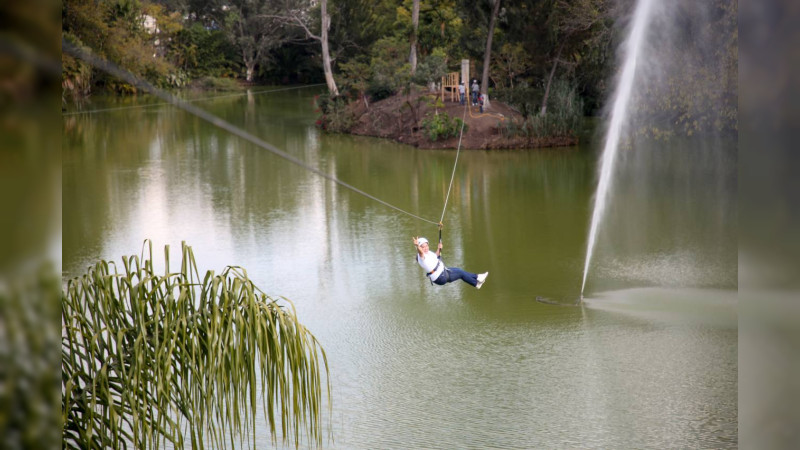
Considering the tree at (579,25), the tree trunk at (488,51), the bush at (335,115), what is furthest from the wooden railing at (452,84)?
the bush at (335,115)

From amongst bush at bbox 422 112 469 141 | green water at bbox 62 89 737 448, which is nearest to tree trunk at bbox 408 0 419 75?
bush at bbox 422 112 469 141

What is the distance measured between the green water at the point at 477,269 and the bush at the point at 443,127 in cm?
60

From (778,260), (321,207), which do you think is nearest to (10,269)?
(778,260)

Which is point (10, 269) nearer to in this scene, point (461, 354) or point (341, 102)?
point (461, 354)

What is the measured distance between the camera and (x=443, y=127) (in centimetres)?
2261

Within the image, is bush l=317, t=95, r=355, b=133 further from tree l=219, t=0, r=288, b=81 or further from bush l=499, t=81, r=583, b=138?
tree l=219, t=0, r=288, b=81

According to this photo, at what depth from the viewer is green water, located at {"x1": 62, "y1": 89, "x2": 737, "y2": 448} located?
7863 millimetres

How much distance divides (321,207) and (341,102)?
428 inches

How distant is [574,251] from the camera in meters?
13.0

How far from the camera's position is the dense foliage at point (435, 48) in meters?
17.5

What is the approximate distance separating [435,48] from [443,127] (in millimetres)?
6219

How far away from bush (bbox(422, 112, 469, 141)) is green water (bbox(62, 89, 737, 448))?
60cm

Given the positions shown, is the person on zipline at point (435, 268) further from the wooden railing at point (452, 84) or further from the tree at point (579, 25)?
the wooden railing at point (452, 84)

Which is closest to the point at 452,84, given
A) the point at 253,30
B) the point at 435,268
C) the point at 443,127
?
the point at 443,127
